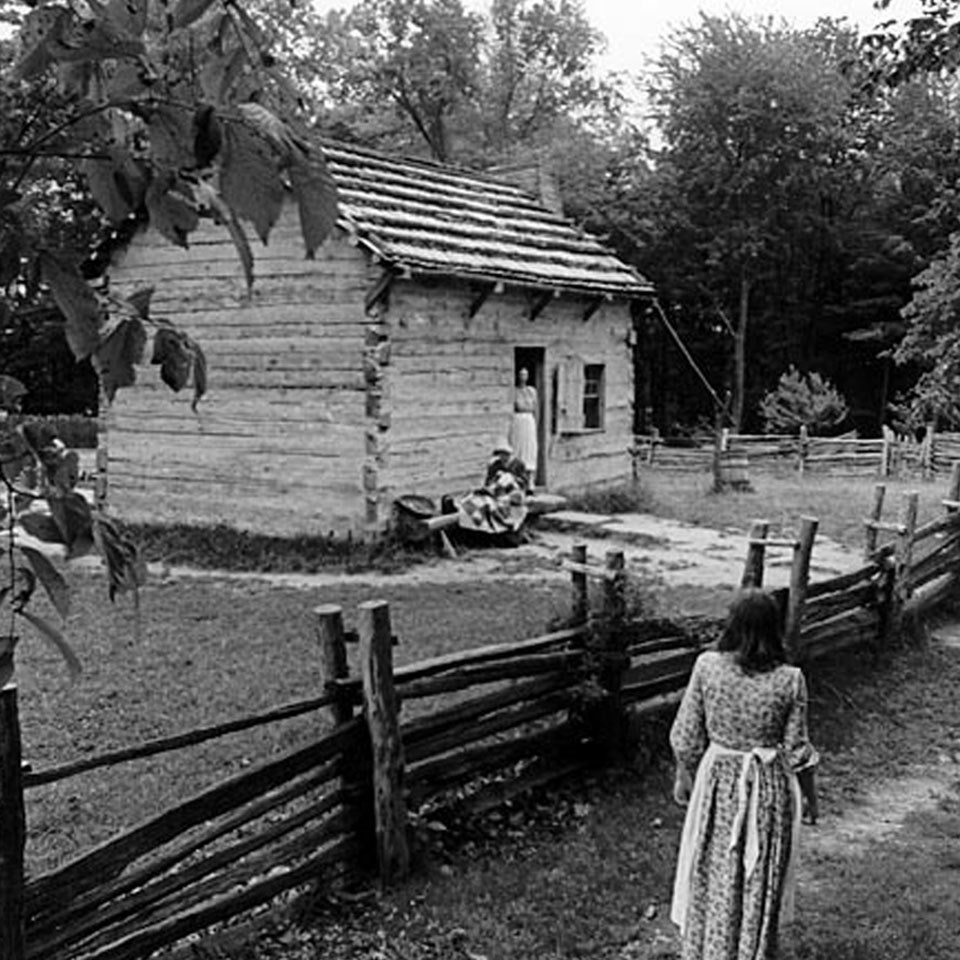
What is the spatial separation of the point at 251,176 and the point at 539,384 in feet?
53.3

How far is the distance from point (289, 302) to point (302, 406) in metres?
1.33

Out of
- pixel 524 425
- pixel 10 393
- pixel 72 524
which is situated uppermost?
pixel 10 393

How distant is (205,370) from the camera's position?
1318mm

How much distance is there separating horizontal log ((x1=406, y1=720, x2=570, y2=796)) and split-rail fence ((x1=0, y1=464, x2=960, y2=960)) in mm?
11

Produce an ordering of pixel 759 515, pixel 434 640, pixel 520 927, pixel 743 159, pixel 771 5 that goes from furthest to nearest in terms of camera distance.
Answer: pixel 771 5
pixel 743 159
pixel 759 515
pixel 434 640
pixel 520 927

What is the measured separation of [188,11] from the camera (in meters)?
1.02

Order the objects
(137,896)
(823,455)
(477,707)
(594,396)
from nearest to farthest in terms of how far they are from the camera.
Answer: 1. (137,896)
2. (477,707)
3. (594,396)
4. (823,455)

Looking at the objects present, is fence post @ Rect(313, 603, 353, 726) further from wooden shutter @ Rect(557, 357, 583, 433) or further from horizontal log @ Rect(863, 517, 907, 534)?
wooden shutter @ Rect(557, 357, 583, 433)

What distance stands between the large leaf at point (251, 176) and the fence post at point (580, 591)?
6.28 meters

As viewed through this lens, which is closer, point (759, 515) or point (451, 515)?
point (451, 515)

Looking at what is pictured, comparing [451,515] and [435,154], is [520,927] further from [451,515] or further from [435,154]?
[435,154]

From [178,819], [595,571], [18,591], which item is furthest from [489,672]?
[18,591]

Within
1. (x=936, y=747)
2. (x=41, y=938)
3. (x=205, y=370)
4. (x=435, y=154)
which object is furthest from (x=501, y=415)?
(x=435, y=154)

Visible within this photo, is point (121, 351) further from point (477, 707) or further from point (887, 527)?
point (887, 527)
